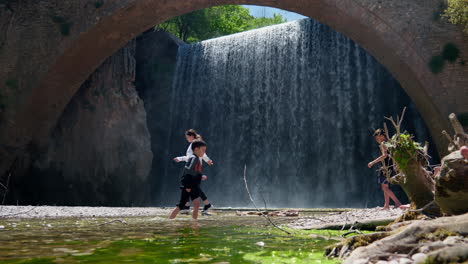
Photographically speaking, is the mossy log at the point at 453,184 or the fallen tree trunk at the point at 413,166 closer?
the mossy log at the point at 453,184

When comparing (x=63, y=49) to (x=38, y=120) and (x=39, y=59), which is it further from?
(x=38, y=120)

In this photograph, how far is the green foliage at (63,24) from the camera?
1345cm

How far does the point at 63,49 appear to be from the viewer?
13.5m

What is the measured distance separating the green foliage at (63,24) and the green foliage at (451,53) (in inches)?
419

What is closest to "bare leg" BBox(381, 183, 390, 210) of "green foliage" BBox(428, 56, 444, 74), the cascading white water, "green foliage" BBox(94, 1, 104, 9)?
"green foliage" BBox(428, 56, 444, 74)

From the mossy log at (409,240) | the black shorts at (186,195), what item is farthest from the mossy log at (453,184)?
the black shorts at (186,195)

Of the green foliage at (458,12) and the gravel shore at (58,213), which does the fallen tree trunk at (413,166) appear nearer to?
the gravel shore at (58,213)

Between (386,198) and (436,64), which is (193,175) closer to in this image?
(386,198)

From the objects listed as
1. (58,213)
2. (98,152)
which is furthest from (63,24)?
(58,213)

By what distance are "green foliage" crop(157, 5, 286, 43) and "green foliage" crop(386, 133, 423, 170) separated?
25.1 metres

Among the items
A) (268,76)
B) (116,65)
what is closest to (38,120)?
(116,65)

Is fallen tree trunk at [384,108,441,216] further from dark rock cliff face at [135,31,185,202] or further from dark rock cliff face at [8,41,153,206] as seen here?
dark rock cliff face at [135,31,185,202]

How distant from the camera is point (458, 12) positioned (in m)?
10.2

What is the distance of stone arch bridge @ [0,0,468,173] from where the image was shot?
11039mm
